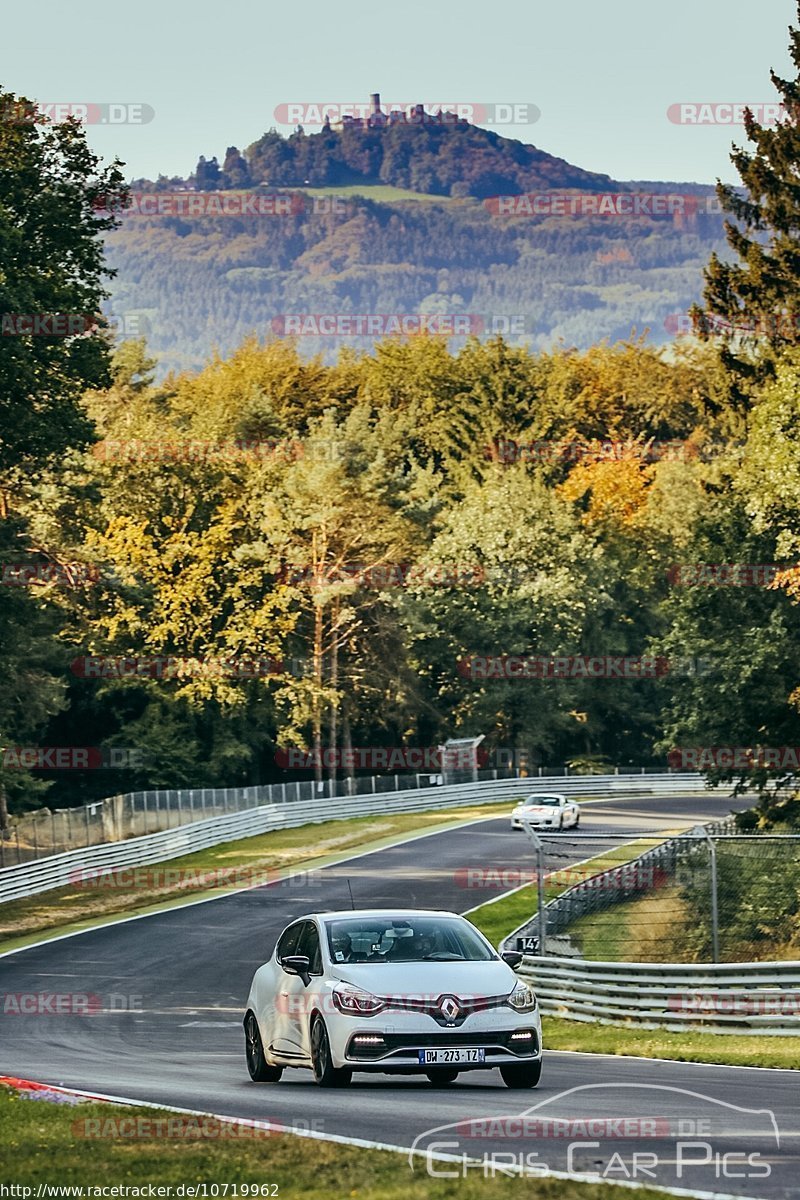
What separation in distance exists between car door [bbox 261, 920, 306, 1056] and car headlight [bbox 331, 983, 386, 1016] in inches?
38.4

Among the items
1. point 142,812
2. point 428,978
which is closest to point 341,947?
point 428,978

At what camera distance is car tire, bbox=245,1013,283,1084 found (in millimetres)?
17127

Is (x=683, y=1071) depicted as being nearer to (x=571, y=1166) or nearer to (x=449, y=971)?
(x=449, y=971)

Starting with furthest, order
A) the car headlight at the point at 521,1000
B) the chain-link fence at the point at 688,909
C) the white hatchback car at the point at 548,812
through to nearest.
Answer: the white hatchback car at the point at 548,812 → the chain-link fence at the point at 688,909 → the car headlight at the point at 521,1000

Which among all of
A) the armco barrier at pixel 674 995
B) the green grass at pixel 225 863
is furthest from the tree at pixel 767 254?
the armco barrier at pixel 674 995

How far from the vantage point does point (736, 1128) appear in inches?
496

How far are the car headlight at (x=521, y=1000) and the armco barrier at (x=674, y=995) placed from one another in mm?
7056

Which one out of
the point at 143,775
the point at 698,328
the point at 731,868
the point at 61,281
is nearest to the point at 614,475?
the point at 143,775

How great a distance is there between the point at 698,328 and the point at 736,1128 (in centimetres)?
3938

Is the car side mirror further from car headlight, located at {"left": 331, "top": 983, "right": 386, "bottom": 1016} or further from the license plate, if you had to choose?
the license plate

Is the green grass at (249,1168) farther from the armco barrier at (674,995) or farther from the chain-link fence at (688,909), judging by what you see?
the chain-link fence at (688,909)

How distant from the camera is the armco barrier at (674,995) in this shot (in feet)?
73.8

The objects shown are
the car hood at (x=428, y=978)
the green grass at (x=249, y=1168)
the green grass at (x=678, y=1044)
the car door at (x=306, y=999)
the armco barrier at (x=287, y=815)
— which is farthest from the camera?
the armco barrier at (x=287, y=815)

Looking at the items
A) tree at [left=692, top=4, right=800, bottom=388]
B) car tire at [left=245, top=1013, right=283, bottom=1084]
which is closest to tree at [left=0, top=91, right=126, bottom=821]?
tree at [left=692, top=4, right=800, bottom=388]
